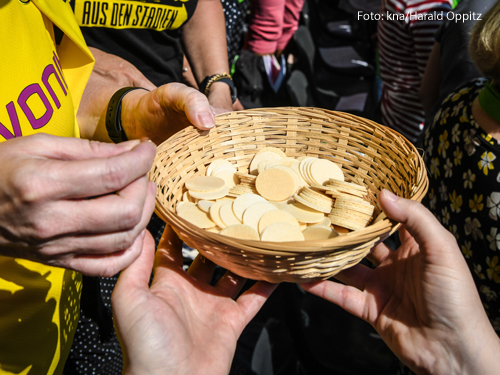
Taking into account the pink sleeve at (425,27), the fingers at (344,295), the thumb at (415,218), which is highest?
the pink sleeve at (425,27)

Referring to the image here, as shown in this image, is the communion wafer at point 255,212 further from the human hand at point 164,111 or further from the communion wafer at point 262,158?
the human hand at point 164,111

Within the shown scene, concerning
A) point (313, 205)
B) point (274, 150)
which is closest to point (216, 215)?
point (313, 205)

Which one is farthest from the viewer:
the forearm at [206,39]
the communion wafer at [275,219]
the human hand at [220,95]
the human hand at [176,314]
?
the forearm at [206,39]

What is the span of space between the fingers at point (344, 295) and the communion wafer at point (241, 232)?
34 cm

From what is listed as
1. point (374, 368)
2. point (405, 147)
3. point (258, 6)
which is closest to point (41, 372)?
point (405, 147)

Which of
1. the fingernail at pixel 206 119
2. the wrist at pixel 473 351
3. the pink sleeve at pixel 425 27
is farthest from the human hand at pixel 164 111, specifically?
the pink sleeve at pixel 425 27

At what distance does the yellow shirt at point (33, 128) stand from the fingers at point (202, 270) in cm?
50

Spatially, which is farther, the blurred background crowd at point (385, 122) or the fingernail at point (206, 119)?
the blurred background crowd at point (385, 122)

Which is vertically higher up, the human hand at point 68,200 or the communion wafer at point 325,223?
the human hand at point 68,200

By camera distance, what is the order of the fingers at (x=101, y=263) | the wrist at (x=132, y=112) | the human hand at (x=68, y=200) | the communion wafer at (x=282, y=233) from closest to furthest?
1. the human hand at (x=68, y=200)
2. the fingers at (x=101, y=263)
3. the communion wafer at (x=282, y=233)
4. the wrist at (x=132, y=112)

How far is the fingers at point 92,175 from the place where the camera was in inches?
26.6

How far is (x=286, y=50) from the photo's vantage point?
198 inches

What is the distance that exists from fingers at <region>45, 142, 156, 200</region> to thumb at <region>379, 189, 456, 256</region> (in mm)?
752

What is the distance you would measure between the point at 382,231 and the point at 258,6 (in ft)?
11.6
